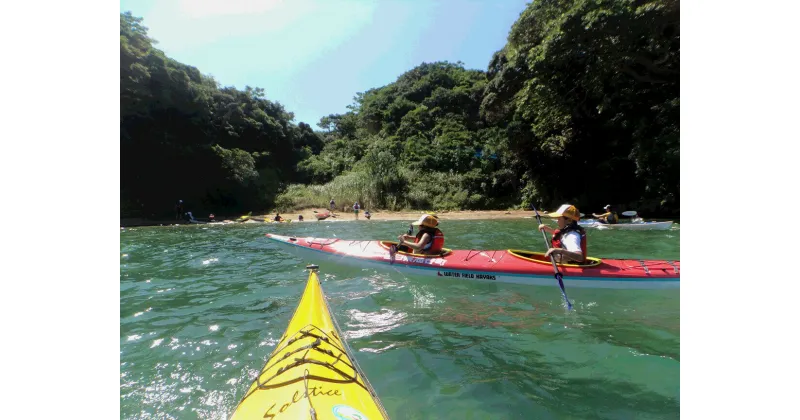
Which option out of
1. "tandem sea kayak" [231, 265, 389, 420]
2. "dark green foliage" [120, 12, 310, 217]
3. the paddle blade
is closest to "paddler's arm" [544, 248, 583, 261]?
the paddle blade

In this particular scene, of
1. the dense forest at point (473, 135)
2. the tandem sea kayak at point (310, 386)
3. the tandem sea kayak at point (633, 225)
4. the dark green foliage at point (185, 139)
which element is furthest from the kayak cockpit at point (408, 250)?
the dark green foliage at point (185, 139)

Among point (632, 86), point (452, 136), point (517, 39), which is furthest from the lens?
point (452, 136)

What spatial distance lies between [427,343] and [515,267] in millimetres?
2406

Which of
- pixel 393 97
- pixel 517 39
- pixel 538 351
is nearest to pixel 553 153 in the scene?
pixel 517 39

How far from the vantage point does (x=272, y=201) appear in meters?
24.9

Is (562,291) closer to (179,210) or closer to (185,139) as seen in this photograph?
(179,210)

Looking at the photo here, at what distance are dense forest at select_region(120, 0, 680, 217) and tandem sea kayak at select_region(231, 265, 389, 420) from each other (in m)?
15.9

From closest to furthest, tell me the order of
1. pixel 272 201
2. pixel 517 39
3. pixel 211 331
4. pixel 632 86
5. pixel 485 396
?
pixel 485 396, pixel 211 331, pixel 632 86, pixel 517 39, pixel 272 201

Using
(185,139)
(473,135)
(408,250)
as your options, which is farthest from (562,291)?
(473,135)

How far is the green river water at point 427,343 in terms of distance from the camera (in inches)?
120

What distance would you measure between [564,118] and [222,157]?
2089cm

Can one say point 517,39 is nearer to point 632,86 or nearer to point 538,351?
point 632,86

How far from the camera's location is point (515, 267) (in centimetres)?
588

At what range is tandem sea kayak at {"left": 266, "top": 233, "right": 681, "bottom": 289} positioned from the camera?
5.42 m
